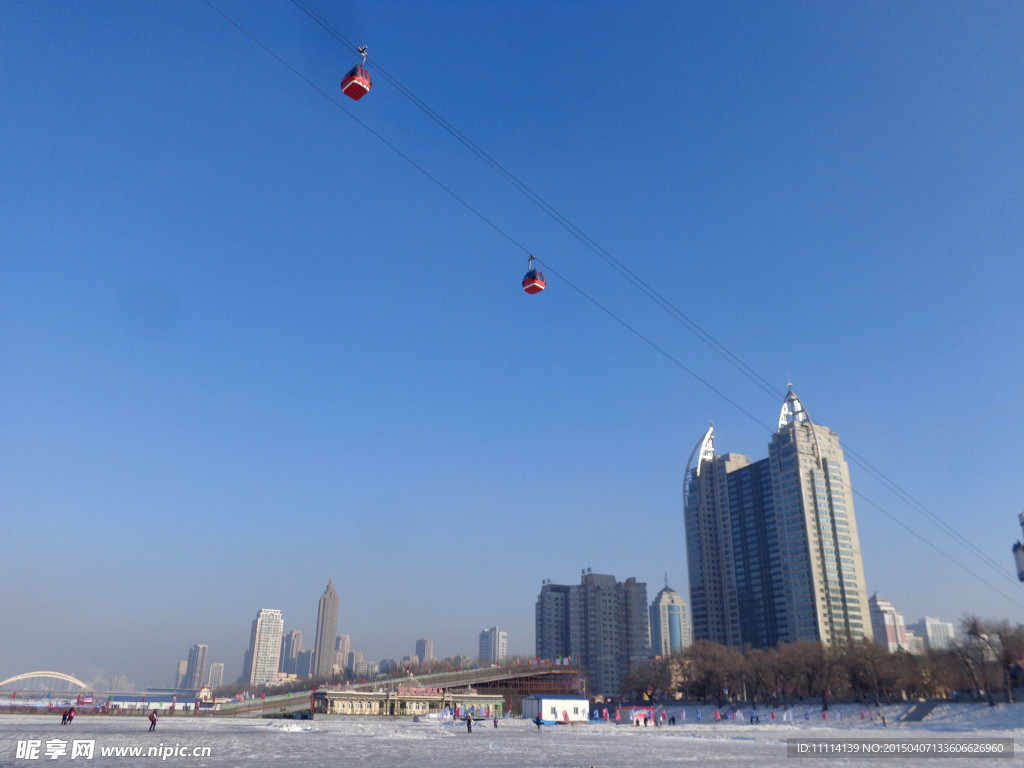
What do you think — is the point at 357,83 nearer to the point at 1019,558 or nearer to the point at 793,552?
the point at 1019,558

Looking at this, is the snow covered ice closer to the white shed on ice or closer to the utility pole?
the utility pole

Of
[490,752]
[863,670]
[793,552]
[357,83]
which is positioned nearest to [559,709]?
[863,670]

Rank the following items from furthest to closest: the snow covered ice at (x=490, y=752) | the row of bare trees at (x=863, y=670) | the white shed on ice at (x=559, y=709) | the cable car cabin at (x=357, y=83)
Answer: the white shed on ice at (x=559, y=709) → the row of bare trees at (x=863, y=670) → the snow covered ice at (x=490, y=752) → the cable car cabin at (x=357, y=83)

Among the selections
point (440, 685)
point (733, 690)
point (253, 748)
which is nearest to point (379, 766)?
Answer: point (253, 748)

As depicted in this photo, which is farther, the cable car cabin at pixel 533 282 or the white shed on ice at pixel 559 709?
the white shed on ice at pixel 559 709

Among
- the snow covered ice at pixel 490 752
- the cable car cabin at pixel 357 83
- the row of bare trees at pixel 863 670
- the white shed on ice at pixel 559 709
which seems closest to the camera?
the cable car cabin at pixel 357 83

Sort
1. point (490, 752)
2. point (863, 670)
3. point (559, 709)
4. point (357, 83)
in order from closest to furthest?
point (357, 83)
point (490, 752)
point (559, 709)
point (863, 670)

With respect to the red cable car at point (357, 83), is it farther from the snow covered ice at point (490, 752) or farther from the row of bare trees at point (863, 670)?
the row of bare trees at point (863, 670)

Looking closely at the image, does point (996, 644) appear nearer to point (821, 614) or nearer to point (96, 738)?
point (96, 738)

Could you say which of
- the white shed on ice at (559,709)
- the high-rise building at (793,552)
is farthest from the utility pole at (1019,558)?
the high-rise building at (793,552)
